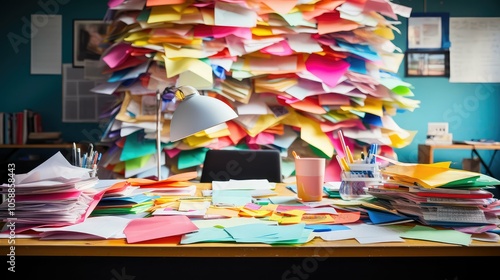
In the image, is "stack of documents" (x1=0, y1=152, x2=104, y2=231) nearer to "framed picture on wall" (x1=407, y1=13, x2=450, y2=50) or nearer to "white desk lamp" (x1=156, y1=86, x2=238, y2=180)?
"white desk lamp" (x1=156, y1=86, x2=238, y2=180)

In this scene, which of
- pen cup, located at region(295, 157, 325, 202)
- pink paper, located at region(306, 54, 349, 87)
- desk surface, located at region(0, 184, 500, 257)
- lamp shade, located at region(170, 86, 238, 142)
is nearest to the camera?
desk surface, located at region(0, 184, 500, 257)

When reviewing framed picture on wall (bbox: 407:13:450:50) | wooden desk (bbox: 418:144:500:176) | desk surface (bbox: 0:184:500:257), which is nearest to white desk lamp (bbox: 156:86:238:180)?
desk surface (bbox: 0:184:500:257)

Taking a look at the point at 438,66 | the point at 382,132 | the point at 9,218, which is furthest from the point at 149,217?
the point at 438,66

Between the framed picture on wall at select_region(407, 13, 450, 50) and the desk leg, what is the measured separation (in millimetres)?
962

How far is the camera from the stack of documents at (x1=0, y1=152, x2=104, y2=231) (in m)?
0.99

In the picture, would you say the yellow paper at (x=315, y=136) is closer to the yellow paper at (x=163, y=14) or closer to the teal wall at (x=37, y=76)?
the yellow paper at (x=163, y=14)

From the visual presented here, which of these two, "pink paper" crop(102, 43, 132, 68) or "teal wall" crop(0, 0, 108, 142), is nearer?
"pink paper" crop(102, 43, 132, 68)

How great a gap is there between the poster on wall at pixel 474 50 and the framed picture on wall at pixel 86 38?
123 inches

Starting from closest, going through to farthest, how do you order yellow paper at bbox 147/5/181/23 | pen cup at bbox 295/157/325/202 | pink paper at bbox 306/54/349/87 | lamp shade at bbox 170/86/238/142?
1. lamp shade at bbox 170/86/238/142
2. pen cup at bbox 295/157/325/202
3. yellow paper at bbox 147/5/181/23
4. pink paper at bbox 306/54/349/87

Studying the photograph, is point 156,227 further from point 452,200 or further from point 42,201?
point 452,200

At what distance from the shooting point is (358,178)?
138 cm

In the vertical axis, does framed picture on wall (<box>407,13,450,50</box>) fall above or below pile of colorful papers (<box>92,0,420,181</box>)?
above

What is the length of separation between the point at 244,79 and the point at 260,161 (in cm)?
60
